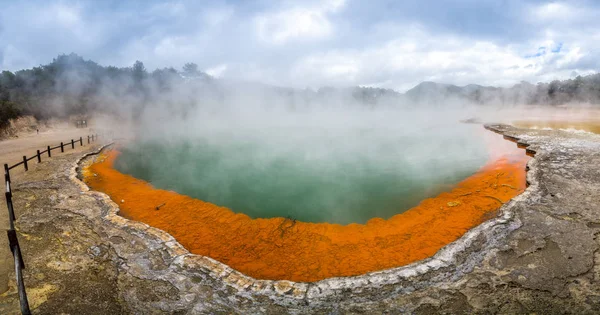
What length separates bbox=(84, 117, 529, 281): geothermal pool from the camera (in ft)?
15.5

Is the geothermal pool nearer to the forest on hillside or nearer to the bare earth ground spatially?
the bare earth ground

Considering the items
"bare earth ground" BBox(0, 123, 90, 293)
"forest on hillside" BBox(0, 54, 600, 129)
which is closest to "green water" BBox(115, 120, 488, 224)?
"bare earth ground" BBox(0, 123, 90, 293)

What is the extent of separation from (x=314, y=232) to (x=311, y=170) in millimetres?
4491

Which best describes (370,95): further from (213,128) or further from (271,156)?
(271,156)

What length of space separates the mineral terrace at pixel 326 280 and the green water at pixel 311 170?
2.18m

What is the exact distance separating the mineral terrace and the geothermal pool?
51cm

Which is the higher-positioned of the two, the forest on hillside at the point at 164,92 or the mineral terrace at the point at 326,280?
the forest on hillside at the point at 164,92

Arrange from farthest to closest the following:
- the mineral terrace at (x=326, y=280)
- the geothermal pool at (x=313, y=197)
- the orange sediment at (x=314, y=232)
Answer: the geothermal pool at (x=313, y=197) < the orange sediment at (x=314, y=232) < the mineral terrace at (x=326, y=280)

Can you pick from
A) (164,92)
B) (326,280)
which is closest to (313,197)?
(326,280)

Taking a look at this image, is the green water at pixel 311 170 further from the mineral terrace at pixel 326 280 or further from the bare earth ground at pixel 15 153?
the bare earth ground at pixel 15 153

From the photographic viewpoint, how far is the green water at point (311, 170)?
6.84 metres

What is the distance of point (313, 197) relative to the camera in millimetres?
7332

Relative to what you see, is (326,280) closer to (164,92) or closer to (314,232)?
(314,232)

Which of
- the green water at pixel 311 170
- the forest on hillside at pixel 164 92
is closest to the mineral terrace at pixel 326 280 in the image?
the green water at pixel 311 170
